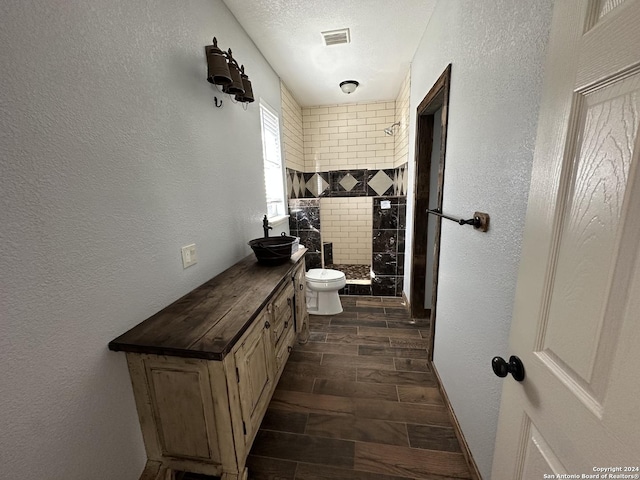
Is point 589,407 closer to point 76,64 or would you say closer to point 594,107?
point 594,107

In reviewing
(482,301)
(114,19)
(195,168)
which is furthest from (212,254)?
(482,301)

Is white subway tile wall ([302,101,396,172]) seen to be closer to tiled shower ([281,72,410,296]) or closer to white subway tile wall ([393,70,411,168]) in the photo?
tiled shower ([281,72,410,296])

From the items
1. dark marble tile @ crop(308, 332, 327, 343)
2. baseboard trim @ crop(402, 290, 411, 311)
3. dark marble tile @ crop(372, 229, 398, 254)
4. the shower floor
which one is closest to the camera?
dark marble tile @ crop(308, 332, 327, 343)

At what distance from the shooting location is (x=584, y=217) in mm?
470

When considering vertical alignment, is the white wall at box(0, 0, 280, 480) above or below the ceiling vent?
below

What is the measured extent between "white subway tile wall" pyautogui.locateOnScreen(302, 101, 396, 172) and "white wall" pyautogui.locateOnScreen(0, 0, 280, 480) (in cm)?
244

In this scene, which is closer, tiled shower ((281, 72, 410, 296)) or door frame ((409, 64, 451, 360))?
door frame ((409, 64, 451, 360))

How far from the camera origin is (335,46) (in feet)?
7.38

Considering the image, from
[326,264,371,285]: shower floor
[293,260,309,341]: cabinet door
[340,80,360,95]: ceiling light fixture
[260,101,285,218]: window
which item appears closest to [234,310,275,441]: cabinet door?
[293,260,309,341]: cabinet door

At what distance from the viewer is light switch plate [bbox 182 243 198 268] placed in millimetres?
1371

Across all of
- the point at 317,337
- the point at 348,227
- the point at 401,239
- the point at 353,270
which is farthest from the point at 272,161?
the point at 353,270

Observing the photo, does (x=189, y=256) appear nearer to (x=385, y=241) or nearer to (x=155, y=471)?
(x=155, y=471)

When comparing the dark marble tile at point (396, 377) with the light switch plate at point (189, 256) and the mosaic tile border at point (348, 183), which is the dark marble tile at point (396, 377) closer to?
the light switch plate at point (189, 256)

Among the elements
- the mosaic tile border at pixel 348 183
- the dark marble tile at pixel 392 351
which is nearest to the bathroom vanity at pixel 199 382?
the dark marble tile at pixel 392 351
